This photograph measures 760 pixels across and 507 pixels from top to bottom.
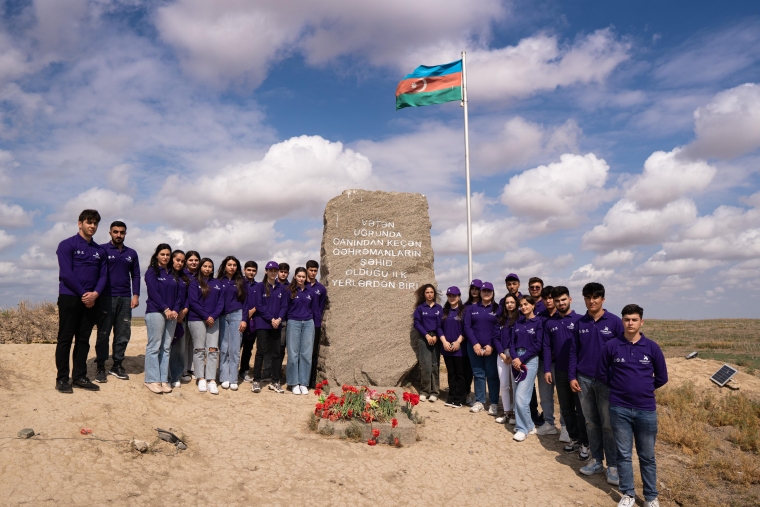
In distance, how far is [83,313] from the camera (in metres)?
5.73

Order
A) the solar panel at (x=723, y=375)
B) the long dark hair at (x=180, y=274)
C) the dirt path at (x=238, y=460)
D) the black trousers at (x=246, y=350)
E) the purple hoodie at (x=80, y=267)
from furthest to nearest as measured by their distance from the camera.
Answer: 1. the solar panel at (x=723, y=375)
2. the black trousers at (x=246, y=350)
3. the long dark hair at (x=180, y=274)
4. the purple hoodie at (x=80, y=267)
5. the dirt path at (x=238, y=460)

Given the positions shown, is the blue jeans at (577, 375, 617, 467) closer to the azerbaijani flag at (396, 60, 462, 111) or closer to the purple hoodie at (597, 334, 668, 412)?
the purple hoodie at (597, 334, 668, 412)

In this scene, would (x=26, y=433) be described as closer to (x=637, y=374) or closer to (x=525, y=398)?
(x=525, y=398)

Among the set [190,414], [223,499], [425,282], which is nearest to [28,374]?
[190,414]

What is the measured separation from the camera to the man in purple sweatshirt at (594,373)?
16.3ft

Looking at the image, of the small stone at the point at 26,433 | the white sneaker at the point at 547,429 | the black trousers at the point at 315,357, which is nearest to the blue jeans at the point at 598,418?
the white sneaker at the point at 547,429

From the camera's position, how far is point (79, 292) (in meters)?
5.61

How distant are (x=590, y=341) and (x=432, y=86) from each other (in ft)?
23.7

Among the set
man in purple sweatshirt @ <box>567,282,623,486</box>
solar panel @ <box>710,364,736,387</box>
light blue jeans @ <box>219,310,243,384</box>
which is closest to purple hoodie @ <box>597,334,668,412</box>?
man in purple sweatshirt @ <box>567,282,623,486</box>

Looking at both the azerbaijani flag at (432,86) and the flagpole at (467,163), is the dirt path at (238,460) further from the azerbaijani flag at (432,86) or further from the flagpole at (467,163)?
the azerbaijani flag at (432,86)

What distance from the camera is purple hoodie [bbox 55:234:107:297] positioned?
555 cm

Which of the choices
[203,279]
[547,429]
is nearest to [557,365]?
[547,429]

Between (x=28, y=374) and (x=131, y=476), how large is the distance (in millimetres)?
3620

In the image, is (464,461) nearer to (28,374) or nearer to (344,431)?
(344,431)
